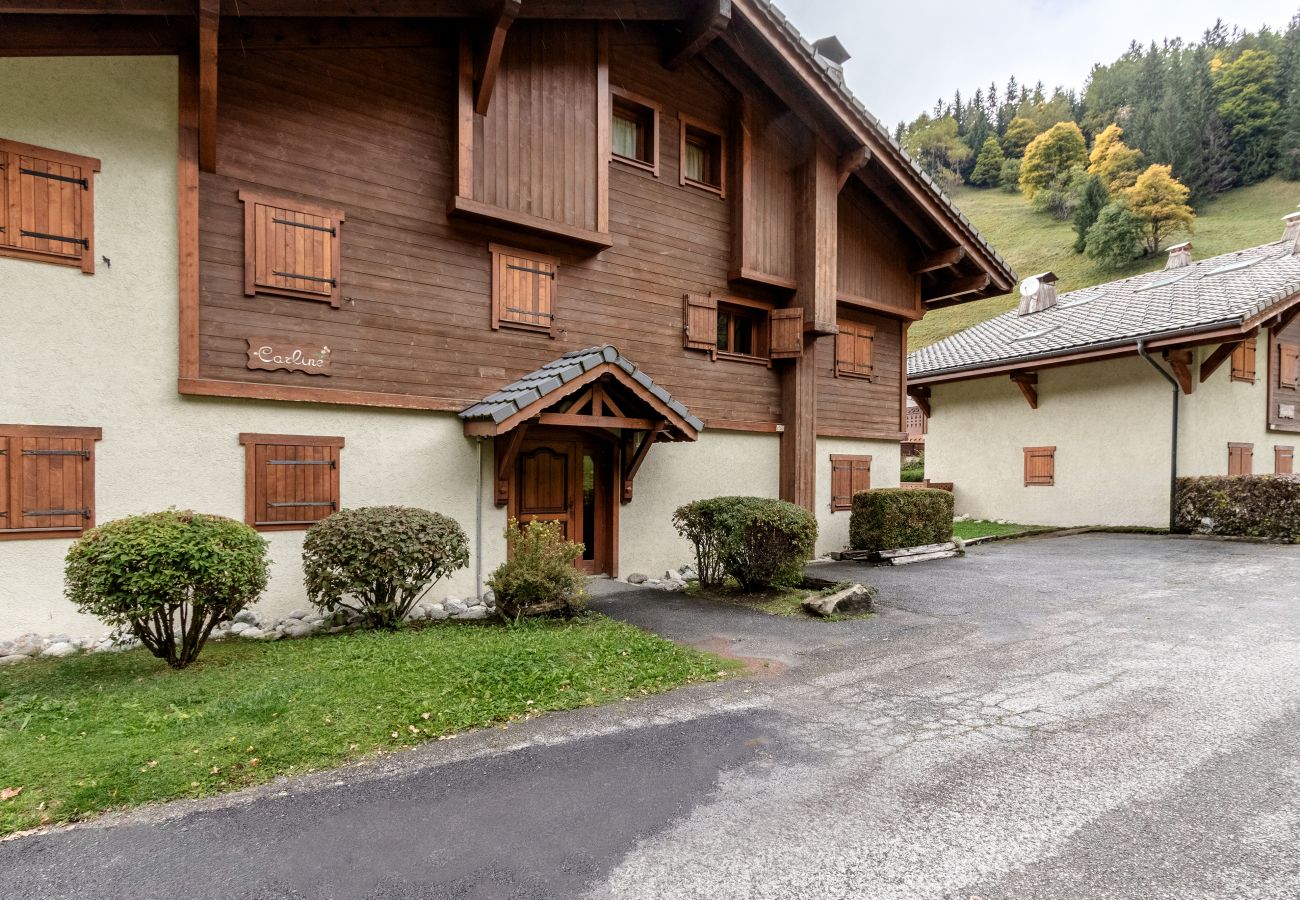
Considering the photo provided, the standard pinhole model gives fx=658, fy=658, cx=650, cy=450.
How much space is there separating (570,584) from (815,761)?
415cm

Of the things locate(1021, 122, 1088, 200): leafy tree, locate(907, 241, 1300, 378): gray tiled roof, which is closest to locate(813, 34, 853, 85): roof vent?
locate(907, 241, 1300, 378): gray tiled roof

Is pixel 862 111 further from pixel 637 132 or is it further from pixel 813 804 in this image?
pixel 813 804

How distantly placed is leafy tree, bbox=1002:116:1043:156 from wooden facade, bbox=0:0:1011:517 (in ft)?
257

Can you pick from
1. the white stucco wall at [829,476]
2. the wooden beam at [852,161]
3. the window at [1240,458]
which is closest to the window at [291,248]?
the wooden beam at [852,161]

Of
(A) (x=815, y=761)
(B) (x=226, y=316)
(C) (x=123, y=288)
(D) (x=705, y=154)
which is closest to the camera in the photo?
(A) (x=815, y=761)

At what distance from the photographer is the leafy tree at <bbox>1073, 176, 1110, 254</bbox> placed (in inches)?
2058

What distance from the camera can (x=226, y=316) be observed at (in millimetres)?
7496

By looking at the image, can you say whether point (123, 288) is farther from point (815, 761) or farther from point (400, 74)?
point (815, 761)

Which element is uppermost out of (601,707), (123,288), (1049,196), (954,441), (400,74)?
(1049,196)

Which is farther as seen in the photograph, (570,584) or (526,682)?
(570,584)

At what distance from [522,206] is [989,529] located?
1439cm

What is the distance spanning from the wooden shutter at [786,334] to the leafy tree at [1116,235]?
4955cm

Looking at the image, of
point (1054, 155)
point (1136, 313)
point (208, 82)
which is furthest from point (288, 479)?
point (1054, 155)

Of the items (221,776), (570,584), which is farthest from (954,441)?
(221,776)
